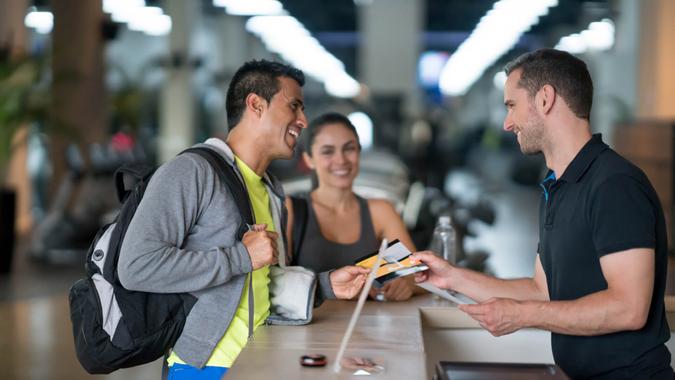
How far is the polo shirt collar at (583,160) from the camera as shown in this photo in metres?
2.72

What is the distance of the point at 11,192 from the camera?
10.3 m

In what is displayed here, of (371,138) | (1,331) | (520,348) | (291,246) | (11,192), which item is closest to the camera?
(520,348)

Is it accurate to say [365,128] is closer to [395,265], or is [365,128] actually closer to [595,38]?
[595,38]

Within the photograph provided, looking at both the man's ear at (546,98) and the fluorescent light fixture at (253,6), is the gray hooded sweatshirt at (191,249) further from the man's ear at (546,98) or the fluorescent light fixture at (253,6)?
the fluorescent light fixture at (253,6)

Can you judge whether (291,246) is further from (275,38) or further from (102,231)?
(275,38)

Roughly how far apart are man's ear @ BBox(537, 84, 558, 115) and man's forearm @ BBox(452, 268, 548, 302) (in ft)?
2.16

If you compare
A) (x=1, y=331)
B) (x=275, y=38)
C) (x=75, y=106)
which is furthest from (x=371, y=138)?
(x=1, y=331)

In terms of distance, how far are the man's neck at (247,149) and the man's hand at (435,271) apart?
1.86 feet

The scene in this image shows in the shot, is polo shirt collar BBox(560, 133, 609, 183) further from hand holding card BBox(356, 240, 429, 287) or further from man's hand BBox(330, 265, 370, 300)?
man's hand BBox(330, 265, 370, 300)

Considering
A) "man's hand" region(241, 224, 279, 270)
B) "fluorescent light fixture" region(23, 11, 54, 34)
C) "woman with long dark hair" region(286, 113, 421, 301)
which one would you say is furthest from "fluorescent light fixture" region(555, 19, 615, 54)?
"man's hand" region(241, 224, 279, 270)

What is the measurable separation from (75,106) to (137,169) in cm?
1160

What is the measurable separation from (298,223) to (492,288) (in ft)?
4.46

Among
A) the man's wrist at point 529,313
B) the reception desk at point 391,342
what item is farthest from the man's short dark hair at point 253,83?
the man's wrist at point 529,313

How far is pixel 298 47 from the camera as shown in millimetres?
33562
